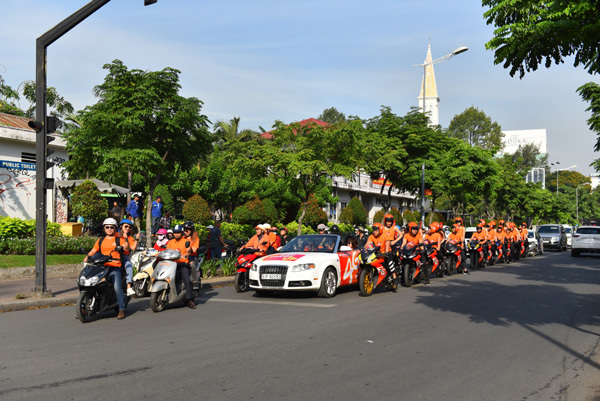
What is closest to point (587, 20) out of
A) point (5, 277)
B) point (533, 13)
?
point (533, 13)

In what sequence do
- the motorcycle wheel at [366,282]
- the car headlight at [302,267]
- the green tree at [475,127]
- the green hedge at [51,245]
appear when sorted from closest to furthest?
1. the car headlight at [302,267]
2. the motorcycle wheel at [366,282]
3. the green hedge at [51,245]
4. the green tree at [475,127]

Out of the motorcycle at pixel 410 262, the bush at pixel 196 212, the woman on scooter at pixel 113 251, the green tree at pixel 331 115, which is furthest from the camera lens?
the green tree at pixel 331 115

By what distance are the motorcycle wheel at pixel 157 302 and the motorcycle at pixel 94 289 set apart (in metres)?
0.87

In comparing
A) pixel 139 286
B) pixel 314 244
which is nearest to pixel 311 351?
pixel 314 244

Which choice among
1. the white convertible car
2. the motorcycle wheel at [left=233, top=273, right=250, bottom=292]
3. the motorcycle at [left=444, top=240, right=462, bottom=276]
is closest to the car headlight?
the white convertible car

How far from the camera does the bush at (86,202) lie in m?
22.2

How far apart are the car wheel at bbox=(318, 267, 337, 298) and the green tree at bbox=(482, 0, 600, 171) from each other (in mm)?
6928

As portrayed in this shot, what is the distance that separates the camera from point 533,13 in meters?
6.28

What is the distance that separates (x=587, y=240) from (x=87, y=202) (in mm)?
25412

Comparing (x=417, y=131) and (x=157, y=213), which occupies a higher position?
(x=417, y=131)

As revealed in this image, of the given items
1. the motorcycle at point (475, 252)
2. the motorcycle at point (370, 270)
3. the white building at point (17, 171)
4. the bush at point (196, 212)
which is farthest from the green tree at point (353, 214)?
the motorcycle at point (370, 270)

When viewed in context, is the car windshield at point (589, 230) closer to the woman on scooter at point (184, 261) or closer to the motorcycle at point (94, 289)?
the woman on scooter at point (184, 261)

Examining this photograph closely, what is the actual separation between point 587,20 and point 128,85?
15.7 meters

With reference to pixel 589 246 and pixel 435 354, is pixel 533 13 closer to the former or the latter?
pixel 435 354
